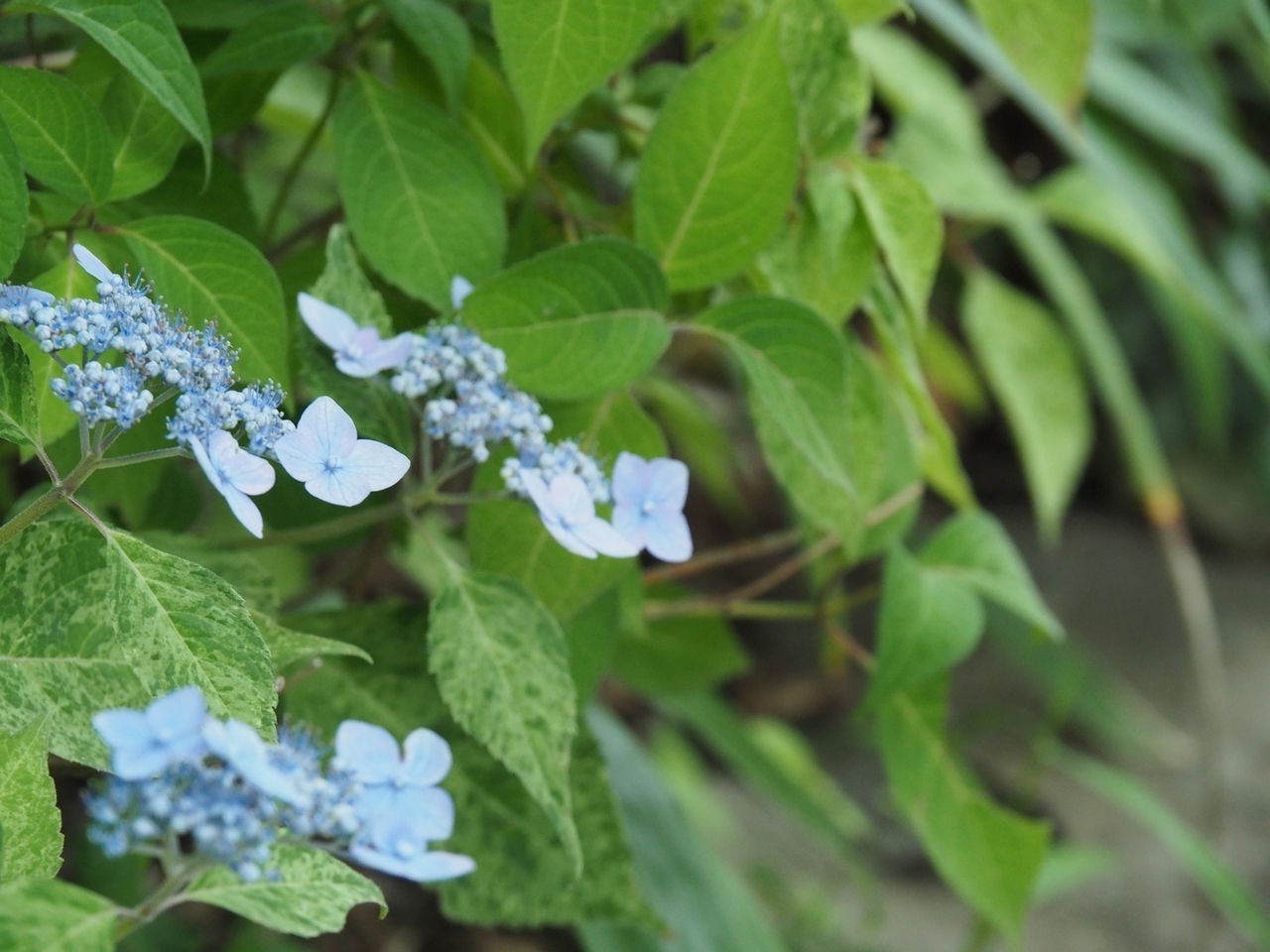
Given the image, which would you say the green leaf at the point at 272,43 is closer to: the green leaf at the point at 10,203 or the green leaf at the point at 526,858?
the green leaf at the point at 10,203

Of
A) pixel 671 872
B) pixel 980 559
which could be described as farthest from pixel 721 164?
pixel 671 872

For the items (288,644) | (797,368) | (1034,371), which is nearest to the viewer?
(288,644)

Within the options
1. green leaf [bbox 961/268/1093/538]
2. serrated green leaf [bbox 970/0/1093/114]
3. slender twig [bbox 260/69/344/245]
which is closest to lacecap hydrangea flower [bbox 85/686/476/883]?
slender twig [bbox 260/69/344/245]

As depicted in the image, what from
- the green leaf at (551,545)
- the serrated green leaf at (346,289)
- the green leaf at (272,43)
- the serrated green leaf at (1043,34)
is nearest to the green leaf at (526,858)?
the green leaf at (551,545)

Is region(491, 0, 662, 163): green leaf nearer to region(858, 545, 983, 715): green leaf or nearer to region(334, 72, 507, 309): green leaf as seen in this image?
region(334, 72, 507, 309): green leaf

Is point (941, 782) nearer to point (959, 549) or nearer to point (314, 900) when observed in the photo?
point (959, 549)

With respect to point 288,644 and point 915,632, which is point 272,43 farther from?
point 915,632
